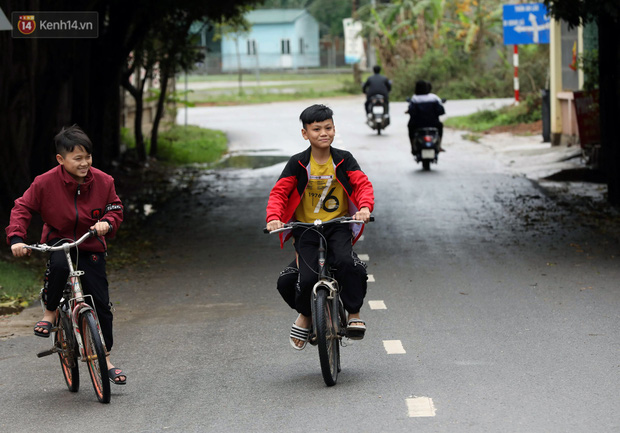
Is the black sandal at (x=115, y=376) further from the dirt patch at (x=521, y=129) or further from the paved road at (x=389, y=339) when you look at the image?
the dirt patch at (x=521, y=129)

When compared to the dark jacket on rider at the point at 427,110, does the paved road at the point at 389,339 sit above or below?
below

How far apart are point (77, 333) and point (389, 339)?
8.21 feet

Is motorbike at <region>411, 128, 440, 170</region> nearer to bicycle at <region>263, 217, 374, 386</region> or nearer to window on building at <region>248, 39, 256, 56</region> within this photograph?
bicycle at <region>263, 217, 374, 386</region>

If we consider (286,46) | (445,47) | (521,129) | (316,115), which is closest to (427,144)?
(521,129)

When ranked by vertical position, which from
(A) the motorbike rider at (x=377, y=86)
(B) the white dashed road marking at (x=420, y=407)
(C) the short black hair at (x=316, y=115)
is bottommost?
(B) the white dashed road marking at (x=420, y=407)

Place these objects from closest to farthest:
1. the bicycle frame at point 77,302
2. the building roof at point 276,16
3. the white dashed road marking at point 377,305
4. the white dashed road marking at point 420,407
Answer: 1. the white dashed road marking at point 420,407
2. the bicycle frame at point 77,302
3. the white dashed road marking at point 377,305
4. the building roof at point 276,16

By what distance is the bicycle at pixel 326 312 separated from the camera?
6.23m

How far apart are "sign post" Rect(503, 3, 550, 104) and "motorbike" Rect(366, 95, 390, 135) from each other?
4.25 metres

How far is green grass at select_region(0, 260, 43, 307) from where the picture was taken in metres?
9.99

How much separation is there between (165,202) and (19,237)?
11750 millimetres

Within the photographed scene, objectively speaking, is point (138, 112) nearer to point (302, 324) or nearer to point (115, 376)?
point (302, 324)

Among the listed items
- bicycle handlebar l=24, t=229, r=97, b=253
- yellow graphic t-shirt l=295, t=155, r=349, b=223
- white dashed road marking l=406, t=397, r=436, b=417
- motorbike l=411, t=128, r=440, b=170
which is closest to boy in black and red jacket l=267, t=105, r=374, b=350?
yellow graphic t-shirt l=295, t=155, r=349, b=223

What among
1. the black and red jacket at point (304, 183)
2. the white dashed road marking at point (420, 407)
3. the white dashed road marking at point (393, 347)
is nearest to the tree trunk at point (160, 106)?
the white dashed road marking at point (393, 347)

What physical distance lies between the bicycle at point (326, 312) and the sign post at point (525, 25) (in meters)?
24.0
